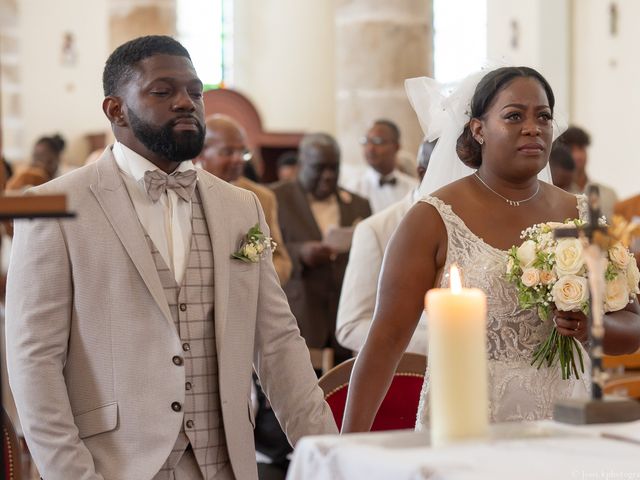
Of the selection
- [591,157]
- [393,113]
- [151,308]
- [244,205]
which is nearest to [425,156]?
[244,205]

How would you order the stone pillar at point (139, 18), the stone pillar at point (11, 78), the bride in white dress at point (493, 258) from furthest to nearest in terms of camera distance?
the stone pillar at point (11, 78) < the stone pillar at point (139, 18) < the bride in white dress at point (493, 258)

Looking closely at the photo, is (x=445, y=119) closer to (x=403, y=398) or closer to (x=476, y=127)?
(x=476, y=127)

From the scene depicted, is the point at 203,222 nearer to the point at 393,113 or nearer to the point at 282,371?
the point at 282,371

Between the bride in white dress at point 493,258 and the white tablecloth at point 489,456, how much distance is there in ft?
5.30

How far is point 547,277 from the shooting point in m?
3.53

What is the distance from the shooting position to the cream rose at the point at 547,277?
11.5 feet

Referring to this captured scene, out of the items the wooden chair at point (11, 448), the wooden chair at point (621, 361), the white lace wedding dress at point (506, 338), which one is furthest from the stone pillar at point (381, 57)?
the wooden chair at point (11, 448)

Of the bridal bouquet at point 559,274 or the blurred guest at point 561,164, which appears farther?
the blurred guest at point 561,164

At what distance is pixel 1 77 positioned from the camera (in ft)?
57.9

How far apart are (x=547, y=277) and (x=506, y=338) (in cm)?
39

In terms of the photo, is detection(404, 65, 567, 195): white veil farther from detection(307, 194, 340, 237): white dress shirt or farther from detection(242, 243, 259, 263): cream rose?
detection(307, 194, 340, 237): white dress shirt

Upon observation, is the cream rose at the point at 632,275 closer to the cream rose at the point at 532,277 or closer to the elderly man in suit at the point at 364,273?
the cream rose at the point at 532,277

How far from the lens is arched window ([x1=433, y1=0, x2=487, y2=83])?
2141cm

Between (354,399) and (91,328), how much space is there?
869 mm
